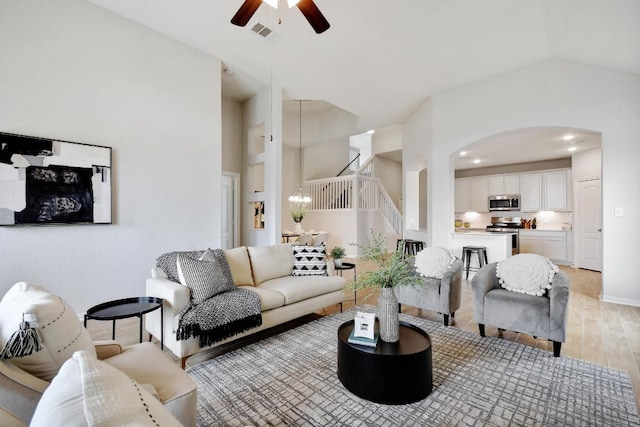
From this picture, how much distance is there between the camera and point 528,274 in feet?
9.64

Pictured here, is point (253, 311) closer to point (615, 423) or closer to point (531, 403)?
point (531, 403)

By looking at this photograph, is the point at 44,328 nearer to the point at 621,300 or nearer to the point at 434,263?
the point at 434,263

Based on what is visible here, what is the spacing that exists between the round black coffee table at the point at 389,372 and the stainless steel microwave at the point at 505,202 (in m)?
7.67

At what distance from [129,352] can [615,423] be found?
2922mm

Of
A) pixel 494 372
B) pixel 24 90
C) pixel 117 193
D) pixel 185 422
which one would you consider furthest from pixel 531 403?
pixel 24 90

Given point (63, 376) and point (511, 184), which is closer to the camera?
point (63, 376)

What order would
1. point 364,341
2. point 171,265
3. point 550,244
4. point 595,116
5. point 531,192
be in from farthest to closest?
point 531,192
point 550,244
point 595,116
point 171,265
point 364,341

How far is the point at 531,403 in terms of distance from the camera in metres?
2.02

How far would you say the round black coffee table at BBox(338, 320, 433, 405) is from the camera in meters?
1.95

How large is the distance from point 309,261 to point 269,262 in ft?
1.70

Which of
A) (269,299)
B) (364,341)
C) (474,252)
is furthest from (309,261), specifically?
(474,252)

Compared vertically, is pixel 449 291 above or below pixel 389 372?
above

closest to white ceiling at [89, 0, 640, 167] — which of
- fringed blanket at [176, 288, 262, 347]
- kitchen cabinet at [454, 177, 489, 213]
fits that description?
kitchen cabinet at [454, 177, 489, 213]

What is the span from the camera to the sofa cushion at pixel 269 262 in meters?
3.61
